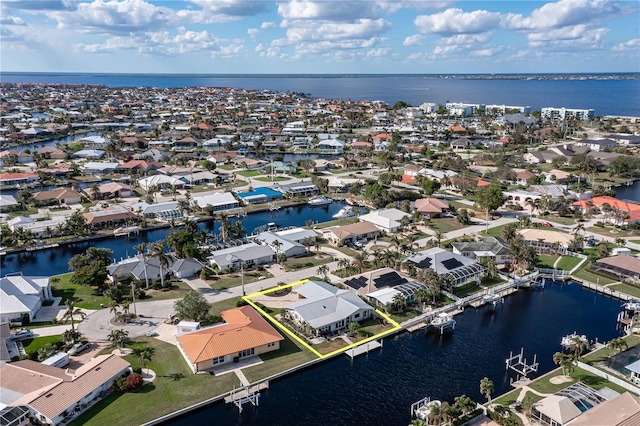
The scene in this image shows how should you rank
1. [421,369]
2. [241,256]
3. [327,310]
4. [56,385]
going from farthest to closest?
[241,256]
[327,310]
[421,369]
[56,385]

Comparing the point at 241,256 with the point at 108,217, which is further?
the point at 108,217

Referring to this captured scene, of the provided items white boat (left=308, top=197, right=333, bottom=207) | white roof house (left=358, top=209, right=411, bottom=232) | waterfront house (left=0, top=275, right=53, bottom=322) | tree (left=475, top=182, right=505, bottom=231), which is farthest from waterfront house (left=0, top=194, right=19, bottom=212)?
tree (left=475, top=182, right=505, bottom=231)

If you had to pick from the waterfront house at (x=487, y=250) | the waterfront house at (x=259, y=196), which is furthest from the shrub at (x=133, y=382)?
the waterfront house at (x=259, y=196)

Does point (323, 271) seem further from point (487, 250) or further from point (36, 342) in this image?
point (36, 342)

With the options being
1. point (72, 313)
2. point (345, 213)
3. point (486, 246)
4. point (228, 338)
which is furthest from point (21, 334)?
point (486, 246)

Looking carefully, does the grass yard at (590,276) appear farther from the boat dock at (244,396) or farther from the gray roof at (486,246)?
the boat dock at (244,396)

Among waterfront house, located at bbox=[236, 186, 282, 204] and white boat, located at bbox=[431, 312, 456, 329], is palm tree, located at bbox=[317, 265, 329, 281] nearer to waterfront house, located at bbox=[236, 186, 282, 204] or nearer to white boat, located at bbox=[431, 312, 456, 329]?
white boat, located at bbox=[431, 312, 456, 329]
